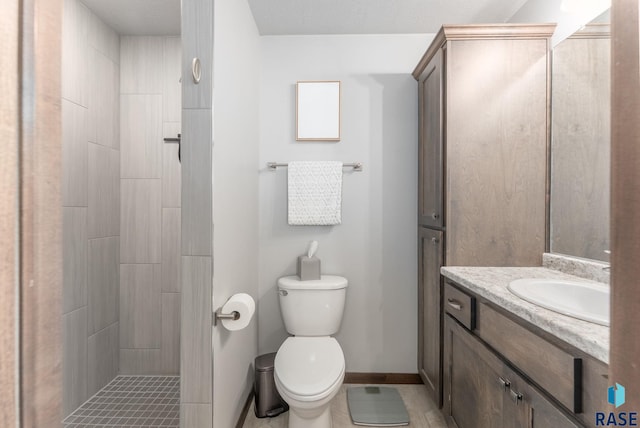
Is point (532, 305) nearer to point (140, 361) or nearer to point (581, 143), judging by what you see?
point (581, 143)

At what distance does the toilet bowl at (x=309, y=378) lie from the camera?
59.8 inches

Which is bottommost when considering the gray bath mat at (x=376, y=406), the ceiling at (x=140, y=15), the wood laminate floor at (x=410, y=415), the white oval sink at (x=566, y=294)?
the wood laminate floor at (x=410, y=415)

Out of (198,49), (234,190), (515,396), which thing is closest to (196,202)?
(234,190)

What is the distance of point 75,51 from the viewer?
6.16ft

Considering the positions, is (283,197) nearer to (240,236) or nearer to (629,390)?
(240,236)

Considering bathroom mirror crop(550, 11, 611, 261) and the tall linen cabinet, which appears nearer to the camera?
bathroom mirror crop(550, 11, 611, 261)

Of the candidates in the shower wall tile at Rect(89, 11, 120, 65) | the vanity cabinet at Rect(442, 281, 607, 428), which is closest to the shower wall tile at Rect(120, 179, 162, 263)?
the shower wall tile at Rect(89, 11, 120, 65)

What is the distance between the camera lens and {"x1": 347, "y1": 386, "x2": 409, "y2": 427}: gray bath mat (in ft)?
6.10

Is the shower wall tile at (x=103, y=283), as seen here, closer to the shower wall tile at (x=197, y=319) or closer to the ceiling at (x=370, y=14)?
the shower wall tile at (x=197, y=319)

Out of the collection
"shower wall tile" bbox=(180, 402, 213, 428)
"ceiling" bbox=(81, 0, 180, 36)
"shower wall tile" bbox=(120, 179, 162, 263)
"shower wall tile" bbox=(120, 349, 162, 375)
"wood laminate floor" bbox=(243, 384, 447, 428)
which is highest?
"ceiling" bbox=(81, 0, 180, 36)

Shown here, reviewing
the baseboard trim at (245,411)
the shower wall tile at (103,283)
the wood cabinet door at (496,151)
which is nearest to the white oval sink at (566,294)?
the wood cabinet door at (496,151)

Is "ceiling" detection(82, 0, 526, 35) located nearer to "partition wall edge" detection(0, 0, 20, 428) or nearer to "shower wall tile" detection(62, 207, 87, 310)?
"shower wall tile" detection(62, 207, 87, 310)

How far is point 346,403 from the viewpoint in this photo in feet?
6.69

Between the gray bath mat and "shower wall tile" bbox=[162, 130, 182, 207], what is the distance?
1716mm
